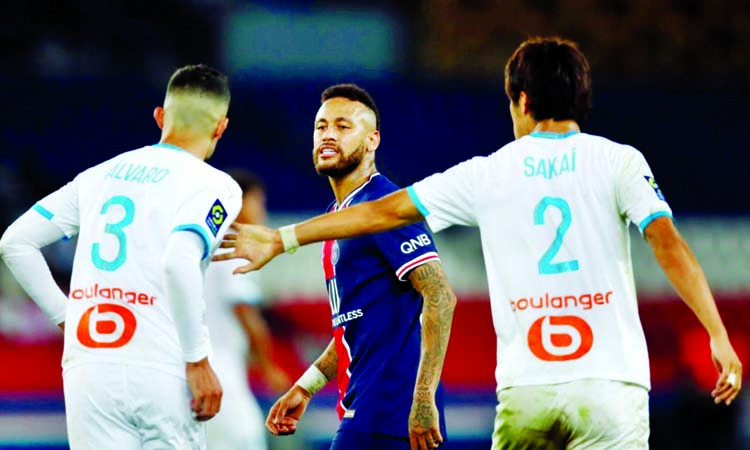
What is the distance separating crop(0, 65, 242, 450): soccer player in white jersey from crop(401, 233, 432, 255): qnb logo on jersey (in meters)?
0.86

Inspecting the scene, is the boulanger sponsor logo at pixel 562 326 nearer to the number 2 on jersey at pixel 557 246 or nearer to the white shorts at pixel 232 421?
the number 2 on jersey at pixel 557 246

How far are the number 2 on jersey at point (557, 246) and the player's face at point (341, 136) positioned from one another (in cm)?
162

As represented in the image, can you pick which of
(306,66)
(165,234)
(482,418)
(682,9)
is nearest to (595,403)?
(165,234)

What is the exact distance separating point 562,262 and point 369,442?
4.61ft

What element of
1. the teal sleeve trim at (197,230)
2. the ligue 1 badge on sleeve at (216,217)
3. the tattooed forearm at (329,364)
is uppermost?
the ligue 1 badge on sleeve at (216,217)

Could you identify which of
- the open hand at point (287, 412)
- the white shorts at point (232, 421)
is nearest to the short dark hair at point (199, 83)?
the open hand at point (287, 412)

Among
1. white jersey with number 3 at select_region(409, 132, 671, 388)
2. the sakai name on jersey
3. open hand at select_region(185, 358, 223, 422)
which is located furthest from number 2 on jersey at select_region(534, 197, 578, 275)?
open hand at select_region(185, 358, 223, 422)

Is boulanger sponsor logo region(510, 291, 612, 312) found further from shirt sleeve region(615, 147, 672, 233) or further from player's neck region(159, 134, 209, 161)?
player's neck region(159, 134, 209, 161)

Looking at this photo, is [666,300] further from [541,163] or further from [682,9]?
[541,163]

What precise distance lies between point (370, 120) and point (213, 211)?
4.88 ft

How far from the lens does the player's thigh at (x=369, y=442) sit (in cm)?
554

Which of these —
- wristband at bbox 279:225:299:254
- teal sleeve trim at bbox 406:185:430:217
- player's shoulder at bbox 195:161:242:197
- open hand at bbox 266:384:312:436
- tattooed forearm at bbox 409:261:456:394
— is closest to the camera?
wristband at bbox 279:225:299:254

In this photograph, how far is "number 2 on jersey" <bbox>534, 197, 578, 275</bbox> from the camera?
465 centimetres

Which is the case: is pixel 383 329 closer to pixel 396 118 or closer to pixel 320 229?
pixel 320 229
